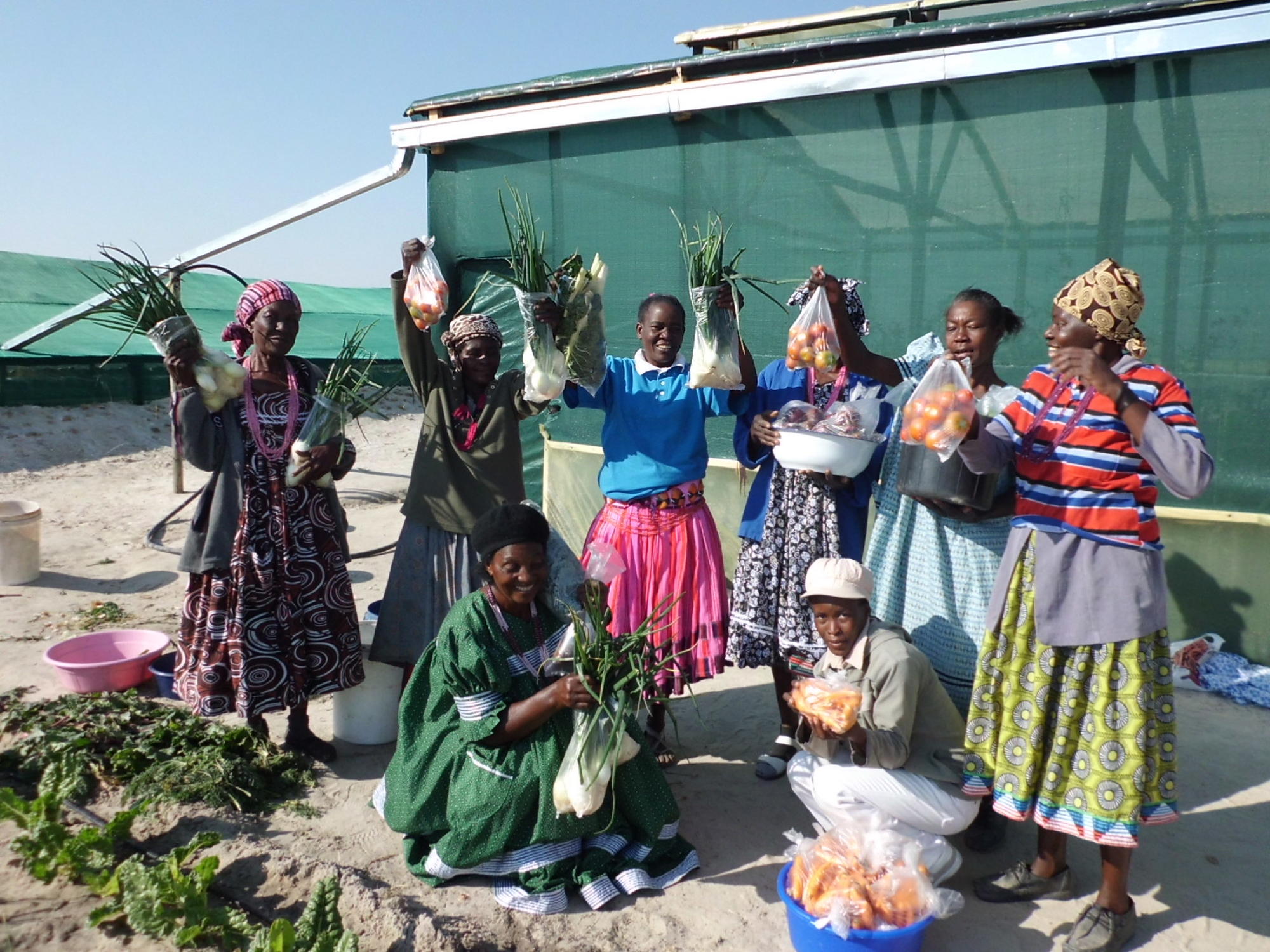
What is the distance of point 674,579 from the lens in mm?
3645

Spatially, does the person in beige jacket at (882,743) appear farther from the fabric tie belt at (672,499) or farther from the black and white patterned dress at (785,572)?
the fabric tie belt at (672,499)

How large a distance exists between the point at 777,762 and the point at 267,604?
2.09m

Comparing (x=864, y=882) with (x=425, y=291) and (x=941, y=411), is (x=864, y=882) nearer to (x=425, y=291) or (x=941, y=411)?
(x=941, y=411)

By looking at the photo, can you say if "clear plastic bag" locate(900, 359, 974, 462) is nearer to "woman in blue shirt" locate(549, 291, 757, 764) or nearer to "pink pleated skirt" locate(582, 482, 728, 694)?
"woman in blue shirt" locate(549, 291, 757, 764)

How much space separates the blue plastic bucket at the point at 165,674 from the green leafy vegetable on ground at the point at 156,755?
9.0 inches

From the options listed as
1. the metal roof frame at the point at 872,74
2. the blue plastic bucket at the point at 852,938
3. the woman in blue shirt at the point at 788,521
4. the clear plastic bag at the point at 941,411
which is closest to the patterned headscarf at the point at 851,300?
the woman in blue shirt at the point at 788,521

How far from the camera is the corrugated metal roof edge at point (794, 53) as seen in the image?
478 centimetres

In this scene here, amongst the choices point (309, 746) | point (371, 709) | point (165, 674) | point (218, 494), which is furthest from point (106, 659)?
point (218, 494)

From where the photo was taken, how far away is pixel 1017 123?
17.0 feet

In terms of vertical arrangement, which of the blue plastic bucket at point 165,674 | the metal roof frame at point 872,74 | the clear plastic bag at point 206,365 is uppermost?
the metal roof frame at point 872,74

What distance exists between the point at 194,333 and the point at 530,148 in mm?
3713

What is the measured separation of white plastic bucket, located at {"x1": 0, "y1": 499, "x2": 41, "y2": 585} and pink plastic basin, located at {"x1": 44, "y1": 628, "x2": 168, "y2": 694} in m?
2.00

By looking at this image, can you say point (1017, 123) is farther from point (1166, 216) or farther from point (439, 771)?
point (439, 771)

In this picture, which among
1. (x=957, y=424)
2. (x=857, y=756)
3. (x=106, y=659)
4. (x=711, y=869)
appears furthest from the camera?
(x=106, y=659)
